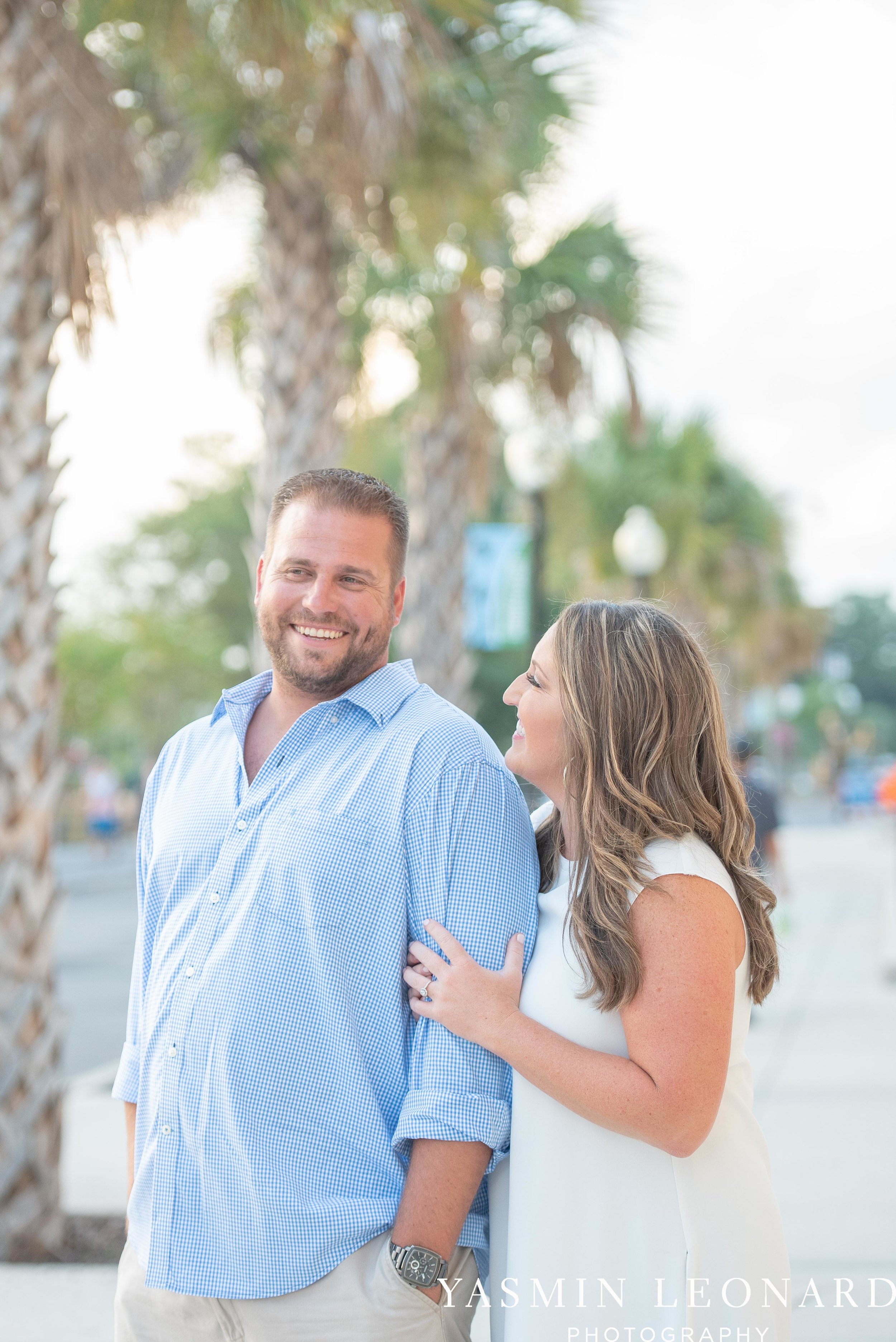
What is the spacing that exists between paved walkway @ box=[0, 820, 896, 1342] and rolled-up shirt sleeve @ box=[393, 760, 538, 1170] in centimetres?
221

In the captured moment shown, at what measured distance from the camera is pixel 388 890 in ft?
6.91

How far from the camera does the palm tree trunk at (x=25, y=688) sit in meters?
4.32

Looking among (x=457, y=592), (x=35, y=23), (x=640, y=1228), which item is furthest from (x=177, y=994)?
(x=457, y=592)

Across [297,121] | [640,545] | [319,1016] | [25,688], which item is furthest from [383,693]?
[640,545]

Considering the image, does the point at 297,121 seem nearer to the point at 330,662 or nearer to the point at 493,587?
the point at 330,662

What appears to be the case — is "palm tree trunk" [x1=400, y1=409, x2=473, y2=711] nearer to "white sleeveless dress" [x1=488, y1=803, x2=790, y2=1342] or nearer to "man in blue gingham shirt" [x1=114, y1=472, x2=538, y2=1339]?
"man in blue gingham shirt" [x1=114, y1=472, x2=538, y2=1339]

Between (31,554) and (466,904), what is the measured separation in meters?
2.86

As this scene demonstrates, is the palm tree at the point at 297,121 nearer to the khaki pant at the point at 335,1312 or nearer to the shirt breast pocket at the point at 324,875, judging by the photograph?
the shirt breast pocket at the point at 324,875

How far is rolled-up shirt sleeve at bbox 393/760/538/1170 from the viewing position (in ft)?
6.68

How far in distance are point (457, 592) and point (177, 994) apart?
847cm

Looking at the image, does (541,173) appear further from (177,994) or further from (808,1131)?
(177,994)

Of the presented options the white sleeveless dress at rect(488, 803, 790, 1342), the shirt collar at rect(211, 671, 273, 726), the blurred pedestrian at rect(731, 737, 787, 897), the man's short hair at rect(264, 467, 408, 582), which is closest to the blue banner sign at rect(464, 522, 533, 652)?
the blurred pedestrian at rect(731, 737, 787, 897)

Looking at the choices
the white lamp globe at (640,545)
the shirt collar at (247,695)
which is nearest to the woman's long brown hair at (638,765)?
the shirt collar at (247,695)

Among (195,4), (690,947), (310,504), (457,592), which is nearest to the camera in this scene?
(690,947)
